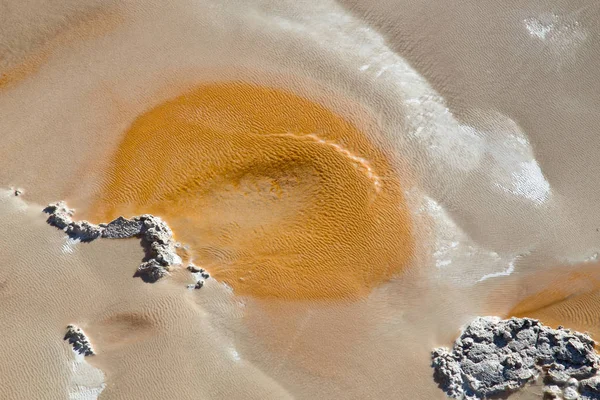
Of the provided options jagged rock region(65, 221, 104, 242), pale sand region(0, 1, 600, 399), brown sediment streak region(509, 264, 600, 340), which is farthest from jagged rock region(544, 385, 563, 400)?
jagged rock region(65, 221, 104, 242)

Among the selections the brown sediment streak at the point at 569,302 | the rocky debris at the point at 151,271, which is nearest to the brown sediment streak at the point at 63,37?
the rocky debris at the point at 151,271

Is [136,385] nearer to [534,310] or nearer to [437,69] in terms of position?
[534,310]

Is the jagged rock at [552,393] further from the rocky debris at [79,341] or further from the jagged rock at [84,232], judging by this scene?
the jagged rock at [84,232]

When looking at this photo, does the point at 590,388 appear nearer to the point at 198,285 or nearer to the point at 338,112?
the point at 338,112

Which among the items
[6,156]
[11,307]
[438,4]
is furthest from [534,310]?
[6,156]

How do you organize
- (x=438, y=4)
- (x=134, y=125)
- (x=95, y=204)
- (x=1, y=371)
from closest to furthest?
(x=1, y=371) < (x=95, y=204) < (x=134, y=125) < (x=438, y=4)

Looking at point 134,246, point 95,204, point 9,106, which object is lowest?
point 134,246

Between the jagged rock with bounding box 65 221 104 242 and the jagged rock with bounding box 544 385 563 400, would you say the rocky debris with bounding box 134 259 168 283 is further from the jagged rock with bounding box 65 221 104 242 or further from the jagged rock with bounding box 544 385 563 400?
the jagged rock with bounding box 544 385 563 400
